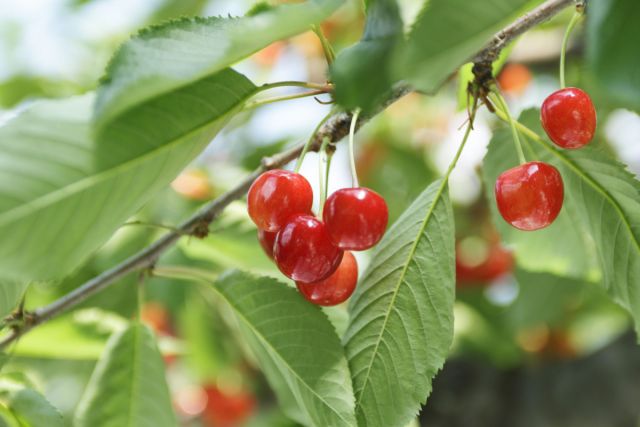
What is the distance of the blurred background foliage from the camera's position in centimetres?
167

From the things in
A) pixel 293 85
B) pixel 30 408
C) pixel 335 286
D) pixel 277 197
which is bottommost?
pixel 30 408

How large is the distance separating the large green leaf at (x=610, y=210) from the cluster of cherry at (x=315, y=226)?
32cm

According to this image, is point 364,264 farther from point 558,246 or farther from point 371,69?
point 371,69

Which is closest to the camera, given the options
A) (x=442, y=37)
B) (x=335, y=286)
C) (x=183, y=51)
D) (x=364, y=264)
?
(x=442, y=37)

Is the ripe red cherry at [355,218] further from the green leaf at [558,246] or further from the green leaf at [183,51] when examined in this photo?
the green leaf at [558,246]

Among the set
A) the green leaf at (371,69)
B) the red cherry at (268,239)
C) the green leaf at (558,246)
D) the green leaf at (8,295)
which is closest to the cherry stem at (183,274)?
the red cherry at (268,239)

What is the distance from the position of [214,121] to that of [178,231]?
0.34 metres

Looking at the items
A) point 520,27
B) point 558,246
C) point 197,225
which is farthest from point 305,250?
point 558,246

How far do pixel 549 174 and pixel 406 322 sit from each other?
28 centimetres

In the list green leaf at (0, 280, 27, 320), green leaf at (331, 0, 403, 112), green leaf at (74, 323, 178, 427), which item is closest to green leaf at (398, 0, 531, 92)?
green leaf at (331, 0, 403, 112)

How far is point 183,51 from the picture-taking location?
0.79 m

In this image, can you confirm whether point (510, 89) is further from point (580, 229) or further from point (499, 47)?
point (499, 47)

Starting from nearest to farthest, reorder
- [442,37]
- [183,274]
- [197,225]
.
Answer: [442,37] < [197,225] < [183,274]

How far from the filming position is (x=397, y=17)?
2.28 feet
